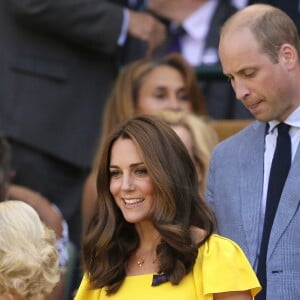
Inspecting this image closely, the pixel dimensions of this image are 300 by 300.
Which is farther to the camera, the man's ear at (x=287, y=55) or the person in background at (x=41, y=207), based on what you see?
the person in background at (x=41, y=207)

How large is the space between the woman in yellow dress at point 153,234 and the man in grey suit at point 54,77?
2.28 m

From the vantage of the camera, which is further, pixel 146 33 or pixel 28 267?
pixel 146 33

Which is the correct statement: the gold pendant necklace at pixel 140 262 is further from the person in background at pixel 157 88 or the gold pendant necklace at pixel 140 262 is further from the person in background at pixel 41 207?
the person in background at pixel 157 88

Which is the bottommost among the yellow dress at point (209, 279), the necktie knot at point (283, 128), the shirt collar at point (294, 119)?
the yellow dress at point (209, 279)

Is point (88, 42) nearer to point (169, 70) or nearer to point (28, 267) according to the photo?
point (169, 70)

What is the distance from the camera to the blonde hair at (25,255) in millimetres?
4230

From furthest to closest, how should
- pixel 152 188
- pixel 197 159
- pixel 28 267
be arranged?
pixel 197 159 → pixel 152 188 → pixel 28 267

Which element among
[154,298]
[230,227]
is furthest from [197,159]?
[154,298]

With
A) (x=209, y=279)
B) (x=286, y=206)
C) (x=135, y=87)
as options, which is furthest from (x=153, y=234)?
(x=135, y=87)

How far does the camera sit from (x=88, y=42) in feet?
23.3

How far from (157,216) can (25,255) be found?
2.01ft

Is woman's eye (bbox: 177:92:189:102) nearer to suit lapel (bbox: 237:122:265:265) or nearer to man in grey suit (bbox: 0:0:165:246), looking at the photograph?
man in grey suit (bbox: 0:0:165:246)

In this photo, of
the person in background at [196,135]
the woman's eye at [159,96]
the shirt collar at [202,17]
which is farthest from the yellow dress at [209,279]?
the shirt collar at [202,17]

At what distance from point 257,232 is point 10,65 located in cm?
279
